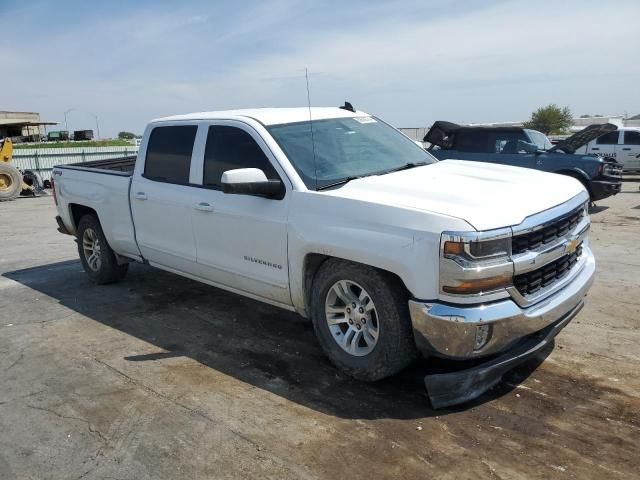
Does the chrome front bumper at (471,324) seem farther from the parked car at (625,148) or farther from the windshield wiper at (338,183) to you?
the parked car at (625,148)

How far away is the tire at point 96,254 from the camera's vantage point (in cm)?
673

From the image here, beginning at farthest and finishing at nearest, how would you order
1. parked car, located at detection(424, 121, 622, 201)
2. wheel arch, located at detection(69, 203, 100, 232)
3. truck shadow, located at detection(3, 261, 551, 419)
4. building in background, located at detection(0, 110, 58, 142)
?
building in background, located at detection(0, 110, 58, 142) → parked car, located at detection(424, 121, 622, 201) → wheel arch, located at detection(69, 203, 100, 232) → truck shadow, located at detection(3, 261, 551, 419)

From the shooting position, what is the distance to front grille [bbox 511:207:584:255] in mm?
3449

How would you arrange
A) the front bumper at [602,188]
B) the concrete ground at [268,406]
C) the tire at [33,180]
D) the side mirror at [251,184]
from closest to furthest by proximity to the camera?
the concrete ground at [268,406], the side mirror at [251,184], the front bumper at [602,188], the tire at [33,180]

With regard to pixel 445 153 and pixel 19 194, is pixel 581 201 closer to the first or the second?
pixel 445 153

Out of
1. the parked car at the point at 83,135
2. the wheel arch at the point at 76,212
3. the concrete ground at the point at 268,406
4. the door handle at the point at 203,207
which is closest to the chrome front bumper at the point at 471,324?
the concrete ground at the point at 268,406

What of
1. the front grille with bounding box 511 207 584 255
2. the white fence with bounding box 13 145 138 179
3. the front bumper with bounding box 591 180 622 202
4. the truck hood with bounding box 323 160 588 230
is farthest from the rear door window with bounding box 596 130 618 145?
the white fence with bounding box 13 145 138 179

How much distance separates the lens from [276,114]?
5.00 metres

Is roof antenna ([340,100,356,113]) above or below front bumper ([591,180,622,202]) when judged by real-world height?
above

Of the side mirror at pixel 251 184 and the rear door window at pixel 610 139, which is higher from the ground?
the side mirror at pixel 251 184

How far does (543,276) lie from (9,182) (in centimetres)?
1853

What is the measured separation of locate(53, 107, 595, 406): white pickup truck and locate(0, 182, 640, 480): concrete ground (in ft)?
1.06

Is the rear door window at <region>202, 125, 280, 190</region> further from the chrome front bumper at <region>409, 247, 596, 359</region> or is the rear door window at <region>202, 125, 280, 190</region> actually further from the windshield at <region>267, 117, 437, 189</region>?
the chrome front bumper at <region>409, 247, 596, 359</region>

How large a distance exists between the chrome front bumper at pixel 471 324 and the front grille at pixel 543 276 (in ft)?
0.34
